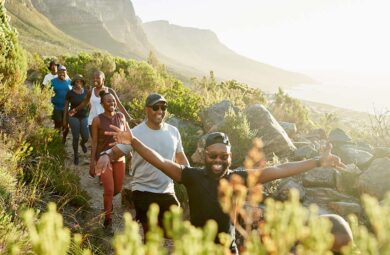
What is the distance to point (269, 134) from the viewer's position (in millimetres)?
9031

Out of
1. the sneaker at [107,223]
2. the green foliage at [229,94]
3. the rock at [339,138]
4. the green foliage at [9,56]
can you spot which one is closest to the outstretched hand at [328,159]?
the sneaker at [107,223]

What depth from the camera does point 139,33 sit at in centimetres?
18525

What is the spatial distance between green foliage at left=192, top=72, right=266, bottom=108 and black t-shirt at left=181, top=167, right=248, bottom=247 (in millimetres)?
7217

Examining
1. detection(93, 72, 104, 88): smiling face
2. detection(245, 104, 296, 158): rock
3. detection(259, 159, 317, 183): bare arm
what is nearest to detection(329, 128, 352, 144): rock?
detection(245, 104, 296, 158): rock

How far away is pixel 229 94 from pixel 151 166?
31.7 ft

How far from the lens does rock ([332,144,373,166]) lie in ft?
25.4

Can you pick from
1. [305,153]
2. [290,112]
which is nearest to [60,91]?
[305,153]

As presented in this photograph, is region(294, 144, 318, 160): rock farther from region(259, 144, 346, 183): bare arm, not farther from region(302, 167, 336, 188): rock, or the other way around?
region(259, 144, 346, 183): bare arm

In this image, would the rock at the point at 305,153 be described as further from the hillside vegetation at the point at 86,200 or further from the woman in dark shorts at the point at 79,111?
the woman in dark shorts at the point at 79,111

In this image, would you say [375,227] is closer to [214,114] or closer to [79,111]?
[79,111]

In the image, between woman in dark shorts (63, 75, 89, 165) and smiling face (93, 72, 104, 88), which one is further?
woman in dark shorts (63, 75, 89, 165)

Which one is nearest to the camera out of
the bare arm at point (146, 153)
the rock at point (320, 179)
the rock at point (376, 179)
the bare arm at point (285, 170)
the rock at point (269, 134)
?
the bare arm at point (146, 153)

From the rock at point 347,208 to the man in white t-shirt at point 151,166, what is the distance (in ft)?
10.7

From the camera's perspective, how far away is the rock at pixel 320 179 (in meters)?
7.51
